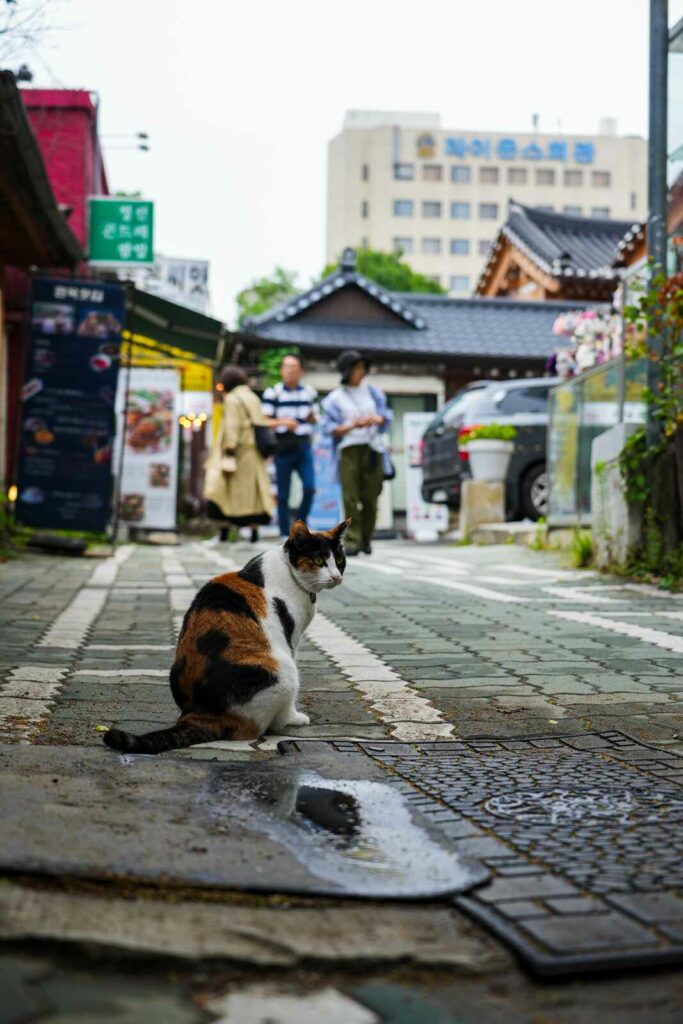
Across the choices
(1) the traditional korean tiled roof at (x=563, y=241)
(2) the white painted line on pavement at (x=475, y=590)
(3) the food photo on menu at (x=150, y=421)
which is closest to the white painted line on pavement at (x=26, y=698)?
(2) the white painted line on pavement at (x=475, y=590)

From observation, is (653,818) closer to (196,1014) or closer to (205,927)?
(205,927)

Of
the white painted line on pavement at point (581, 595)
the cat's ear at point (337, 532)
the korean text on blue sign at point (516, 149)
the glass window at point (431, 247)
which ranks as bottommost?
the white painted line on pavement at point (581, 595)

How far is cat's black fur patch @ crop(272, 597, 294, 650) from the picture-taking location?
416 centimetres

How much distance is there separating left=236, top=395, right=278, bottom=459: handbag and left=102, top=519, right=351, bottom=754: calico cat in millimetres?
7792

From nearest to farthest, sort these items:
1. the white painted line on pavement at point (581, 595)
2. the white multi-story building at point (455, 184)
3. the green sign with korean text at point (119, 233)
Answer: the white painted line on pavement at point (581, 595)
the green sign with korean text at point (119, 233)
the white multi-story building at point (455, 184)

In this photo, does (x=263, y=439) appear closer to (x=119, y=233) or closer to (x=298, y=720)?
(x=298, y=720)

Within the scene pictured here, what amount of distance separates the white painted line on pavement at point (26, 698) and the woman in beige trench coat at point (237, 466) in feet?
24.8

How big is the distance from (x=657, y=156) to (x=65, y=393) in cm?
660

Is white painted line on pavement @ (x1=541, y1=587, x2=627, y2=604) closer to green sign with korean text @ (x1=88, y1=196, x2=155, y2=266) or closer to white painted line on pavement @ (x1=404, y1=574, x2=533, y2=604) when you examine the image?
white painted line on pavement @ (x1=404, y1=574, x2=533, y2=604)

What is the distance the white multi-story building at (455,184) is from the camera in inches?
3452

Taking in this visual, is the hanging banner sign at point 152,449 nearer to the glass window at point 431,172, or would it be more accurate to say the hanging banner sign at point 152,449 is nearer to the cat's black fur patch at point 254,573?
the cat's black fur patch at point 254,573

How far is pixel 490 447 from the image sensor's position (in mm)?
16734

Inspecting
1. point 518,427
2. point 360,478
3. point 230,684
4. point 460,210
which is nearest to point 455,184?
point 460,210

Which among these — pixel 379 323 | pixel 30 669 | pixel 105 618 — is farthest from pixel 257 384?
pixel 30 669
